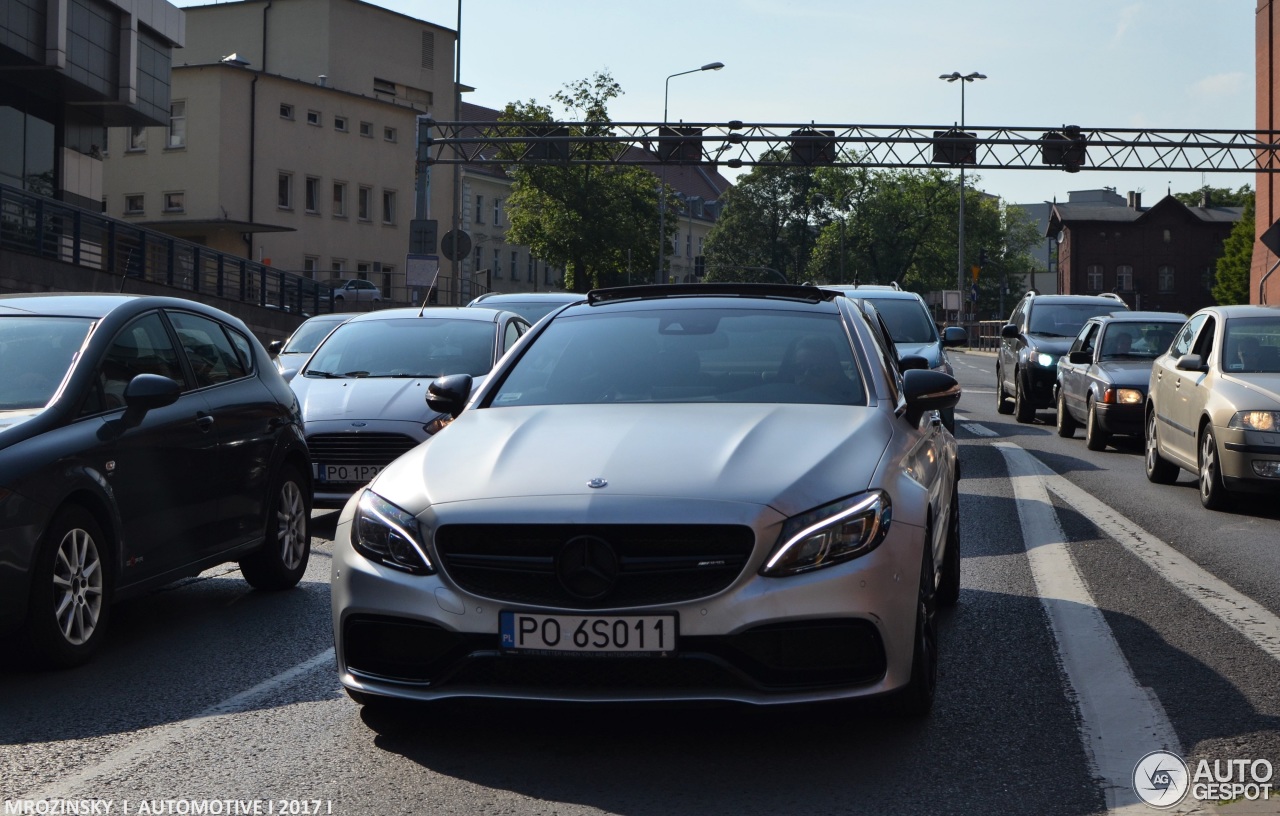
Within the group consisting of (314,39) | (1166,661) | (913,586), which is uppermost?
(314,39)

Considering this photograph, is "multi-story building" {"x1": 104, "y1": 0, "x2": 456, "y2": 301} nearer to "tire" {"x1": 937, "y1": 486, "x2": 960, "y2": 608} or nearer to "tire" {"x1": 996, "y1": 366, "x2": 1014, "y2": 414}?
"tire" {"x1": 996, "y1": 366, "x2": 1014, "y2": 414}

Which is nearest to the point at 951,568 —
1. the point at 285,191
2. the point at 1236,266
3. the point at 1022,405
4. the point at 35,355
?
the point at 35,355

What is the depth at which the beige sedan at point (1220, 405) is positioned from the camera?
11484 millimetres

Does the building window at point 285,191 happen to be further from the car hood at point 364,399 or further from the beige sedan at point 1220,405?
the car hood at point 364,399

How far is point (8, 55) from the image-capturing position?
93.2 feet

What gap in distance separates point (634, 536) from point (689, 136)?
39.3m

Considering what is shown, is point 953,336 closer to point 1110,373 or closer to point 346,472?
point 1110,373

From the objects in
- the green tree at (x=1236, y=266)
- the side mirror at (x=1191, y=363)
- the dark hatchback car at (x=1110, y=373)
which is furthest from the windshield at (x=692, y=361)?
the green tree at (x=1236, y=266)

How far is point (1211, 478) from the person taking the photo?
39.4 feet

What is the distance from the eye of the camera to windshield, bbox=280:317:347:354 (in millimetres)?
15656

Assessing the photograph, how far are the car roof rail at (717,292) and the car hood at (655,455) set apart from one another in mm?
1152

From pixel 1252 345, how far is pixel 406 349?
6.62 m

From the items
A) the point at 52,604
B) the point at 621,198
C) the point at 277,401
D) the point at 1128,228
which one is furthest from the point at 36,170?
the point at 1128,228

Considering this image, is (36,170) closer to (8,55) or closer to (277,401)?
(8,55)
